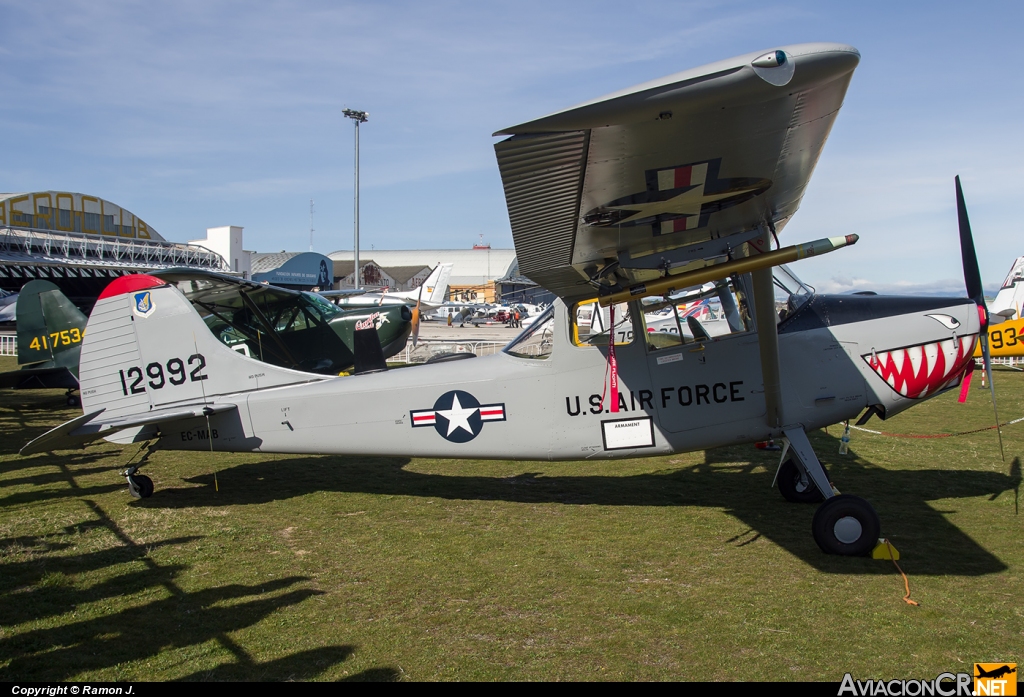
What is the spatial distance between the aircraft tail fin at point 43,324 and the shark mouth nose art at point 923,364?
15.6m

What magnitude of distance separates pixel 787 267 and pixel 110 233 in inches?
1882

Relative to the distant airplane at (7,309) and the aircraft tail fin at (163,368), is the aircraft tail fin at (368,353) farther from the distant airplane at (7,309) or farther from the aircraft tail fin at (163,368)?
the distant airplane at (7,309)

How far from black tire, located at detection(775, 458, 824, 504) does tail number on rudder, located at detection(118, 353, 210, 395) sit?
595cm

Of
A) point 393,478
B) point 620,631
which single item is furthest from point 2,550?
point 620,631

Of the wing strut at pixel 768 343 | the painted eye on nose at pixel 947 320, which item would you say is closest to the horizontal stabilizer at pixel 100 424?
the wing strut at pixel 768 343

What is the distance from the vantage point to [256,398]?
7.01 m

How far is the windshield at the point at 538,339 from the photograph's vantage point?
6.46 m

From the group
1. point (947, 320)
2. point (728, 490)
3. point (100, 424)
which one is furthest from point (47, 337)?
point (947, 320)

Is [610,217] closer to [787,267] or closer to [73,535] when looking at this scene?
[787,267]

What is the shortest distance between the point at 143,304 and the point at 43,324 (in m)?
9.83

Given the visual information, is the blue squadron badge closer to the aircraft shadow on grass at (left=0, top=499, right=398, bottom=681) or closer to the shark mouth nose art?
the aircraft shadow on grass at (left=0, top=499, right=398, bottom=681)

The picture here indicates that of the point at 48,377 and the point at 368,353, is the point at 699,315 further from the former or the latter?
the point at 48,377

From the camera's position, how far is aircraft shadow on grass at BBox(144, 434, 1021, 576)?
5.39 meters

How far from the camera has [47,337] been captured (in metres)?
14.9
